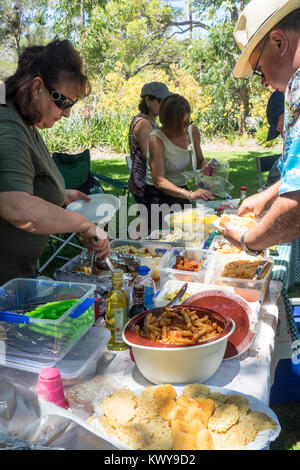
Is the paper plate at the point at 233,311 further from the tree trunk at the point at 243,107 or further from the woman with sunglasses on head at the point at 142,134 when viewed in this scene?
the tree trunk at the point at 243,107

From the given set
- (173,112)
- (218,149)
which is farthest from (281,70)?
(218,149)

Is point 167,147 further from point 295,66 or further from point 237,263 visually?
point 295,66

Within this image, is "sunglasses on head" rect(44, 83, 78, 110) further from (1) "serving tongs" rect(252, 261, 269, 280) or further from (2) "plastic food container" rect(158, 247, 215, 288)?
(1) "serving tongs" rect(252, 261, 269, 280)

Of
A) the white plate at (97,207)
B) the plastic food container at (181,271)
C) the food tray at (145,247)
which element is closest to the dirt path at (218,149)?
the food tray at (145,247)

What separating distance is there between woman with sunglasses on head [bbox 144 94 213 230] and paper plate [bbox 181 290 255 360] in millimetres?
1581

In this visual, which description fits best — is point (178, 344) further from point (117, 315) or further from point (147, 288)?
point (147, 288)

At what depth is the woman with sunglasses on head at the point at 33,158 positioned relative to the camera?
4.89ft

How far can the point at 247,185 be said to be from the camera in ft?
25.7

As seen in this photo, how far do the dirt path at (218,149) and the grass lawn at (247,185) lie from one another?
0.45 metres

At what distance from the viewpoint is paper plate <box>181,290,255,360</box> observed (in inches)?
57.9

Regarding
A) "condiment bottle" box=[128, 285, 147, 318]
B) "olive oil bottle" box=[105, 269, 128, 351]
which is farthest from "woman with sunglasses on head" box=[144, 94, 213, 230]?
"olive oil bottle" box=[105, 269, 128, 351]

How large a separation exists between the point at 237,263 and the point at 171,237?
24.9 inches

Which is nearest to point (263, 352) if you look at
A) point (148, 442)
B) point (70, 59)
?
point (148, 442)
